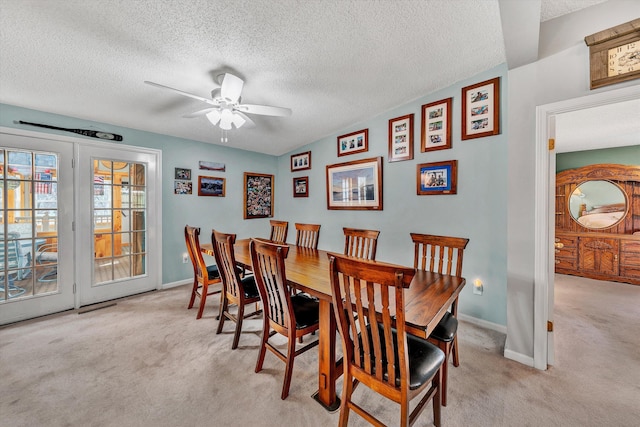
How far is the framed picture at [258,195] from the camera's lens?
4.52 metres

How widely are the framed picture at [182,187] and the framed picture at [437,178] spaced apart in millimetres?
3300

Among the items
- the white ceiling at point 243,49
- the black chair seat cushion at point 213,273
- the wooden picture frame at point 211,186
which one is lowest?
the black chair seat cushion at point 213,273

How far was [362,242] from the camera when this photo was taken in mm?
2615

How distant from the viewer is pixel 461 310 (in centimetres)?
270

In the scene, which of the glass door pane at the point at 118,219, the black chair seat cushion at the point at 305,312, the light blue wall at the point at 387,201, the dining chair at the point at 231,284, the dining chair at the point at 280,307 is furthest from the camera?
the glass door pane at the point at 118,219

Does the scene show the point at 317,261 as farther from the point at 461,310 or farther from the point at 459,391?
the point at 461,310

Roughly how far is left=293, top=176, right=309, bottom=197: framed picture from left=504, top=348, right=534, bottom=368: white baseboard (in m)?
3.30

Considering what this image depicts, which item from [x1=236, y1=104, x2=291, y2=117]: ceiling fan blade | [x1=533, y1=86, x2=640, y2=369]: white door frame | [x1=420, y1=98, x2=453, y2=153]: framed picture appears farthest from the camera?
[x1=420, y1=98, x2=453, y2=153]: framed picture

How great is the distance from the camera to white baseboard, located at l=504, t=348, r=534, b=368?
1905 millimetres

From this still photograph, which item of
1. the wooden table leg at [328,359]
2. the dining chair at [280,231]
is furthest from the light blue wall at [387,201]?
the wooden table leg at [328,359]

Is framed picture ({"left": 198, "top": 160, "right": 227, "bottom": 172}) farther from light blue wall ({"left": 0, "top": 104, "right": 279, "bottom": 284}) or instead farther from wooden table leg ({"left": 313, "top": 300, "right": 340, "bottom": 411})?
wooden table leg ({"left": 313, "top": 300, "right": 340, "bottom": 411})

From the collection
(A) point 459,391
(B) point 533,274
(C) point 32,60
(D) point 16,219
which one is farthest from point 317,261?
(D) point 16,219

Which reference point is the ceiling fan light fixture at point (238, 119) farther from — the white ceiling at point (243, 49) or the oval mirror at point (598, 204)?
the oval mirror at point (598, 204)

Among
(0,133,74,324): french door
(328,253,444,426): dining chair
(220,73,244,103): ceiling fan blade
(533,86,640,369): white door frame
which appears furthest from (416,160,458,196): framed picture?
(0,133,74,324): french door
